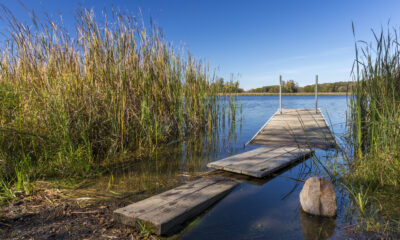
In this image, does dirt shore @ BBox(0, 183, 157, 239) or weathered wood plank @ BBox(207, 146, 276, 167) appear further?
weathered wood plank @ BBox(207, 146, 276, 167)

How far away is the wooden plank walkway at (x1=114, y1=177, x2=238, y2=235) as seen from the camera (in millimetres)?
1566

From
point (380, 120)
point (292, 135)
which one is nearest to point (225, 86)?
point (292, 135)

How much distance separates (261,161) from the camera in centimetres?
301

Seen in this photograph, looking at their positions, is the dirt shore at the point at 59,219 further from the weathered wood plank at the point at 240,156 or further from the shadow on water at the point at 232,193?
the weathered wood plank at the point at 240,156

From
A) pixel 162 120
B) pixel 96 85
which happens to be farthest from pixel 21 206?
pixel 162 120

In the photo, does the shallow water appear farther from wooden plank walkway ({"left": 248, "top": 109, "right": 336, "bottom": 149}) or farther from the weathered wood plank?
wooden plank walkway ({"left": 248, "top": 109, "right": 336, "bottom": 149})

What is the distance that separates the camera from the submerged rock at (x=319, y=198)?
177 cm

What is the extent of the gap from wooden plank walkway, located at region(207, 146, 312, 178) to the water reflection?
80 cm

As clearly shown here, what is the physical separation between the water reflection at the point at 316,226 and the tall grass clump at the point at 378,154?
8.6 inches

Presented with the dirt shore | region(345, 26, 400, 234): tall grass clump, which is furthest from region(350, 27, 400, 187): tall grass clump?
the dirt shore

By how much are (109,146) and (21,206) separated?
4.59ft

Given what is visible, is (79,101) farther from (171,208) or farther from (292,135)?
(292,135)

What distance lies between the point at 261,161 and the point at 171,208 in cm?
163

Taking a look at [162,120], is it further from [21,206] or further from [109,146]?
[21,206]
